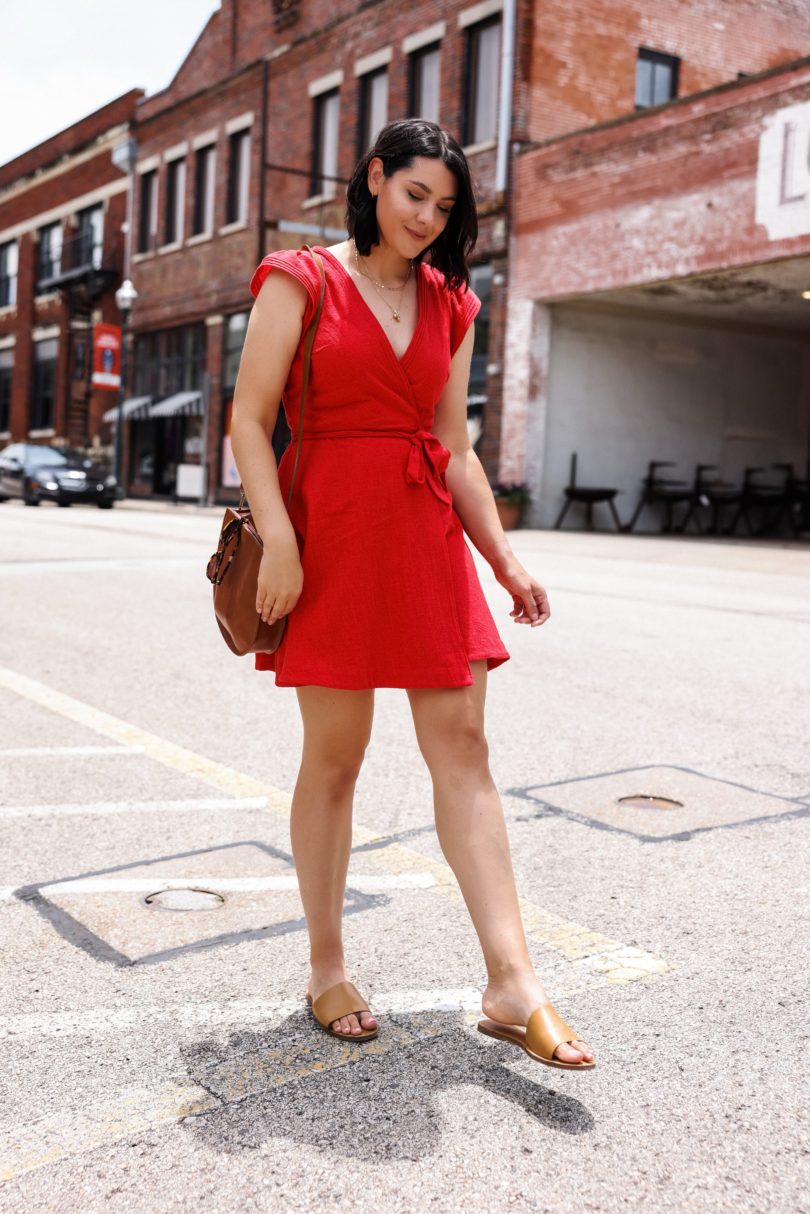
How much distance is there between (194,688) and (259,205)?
79.6 feet

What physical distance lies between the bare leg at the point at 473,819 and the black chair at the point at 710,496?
70.0ft

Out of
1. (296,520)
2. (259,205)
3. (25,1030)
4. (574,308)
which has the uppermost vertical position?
(259,205)

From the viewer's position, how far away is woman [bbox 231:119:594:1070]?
8.68 ft

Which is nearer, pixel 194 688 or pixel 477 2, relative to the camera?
pixel 194 688

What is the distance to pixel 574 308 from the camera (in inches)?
872

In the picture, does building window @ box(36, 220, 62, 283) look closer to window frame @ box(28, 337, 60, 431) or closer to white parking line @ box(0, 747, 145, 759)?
window frame @ box(28, 337, 60, 431)

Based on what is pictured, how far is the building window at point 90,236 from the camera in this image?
1455 inches

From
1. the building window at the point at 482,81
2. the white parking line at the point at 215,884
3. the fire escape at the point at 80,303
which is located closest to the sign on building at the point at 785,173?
the building window at the point at 482,81

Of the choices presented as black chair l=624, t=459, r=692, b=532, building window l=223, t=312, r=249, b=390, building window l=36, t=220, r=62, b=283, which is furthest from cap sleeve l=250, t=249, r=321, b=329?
building window l=36, t=220, r=62, b=283

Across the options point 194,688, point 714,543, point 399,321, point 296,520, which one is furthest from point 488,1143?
point 714,543

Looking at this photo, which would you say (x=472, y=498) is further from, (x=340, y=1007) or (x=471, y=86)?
(x=471, y=86)

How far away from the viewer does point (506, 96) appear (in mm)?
21625

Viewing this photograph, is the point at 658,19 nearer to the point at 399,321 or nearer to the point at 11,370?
the point at 399,321

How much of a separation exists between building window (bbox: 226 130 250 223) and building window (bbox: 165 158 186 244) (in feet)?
8.77
